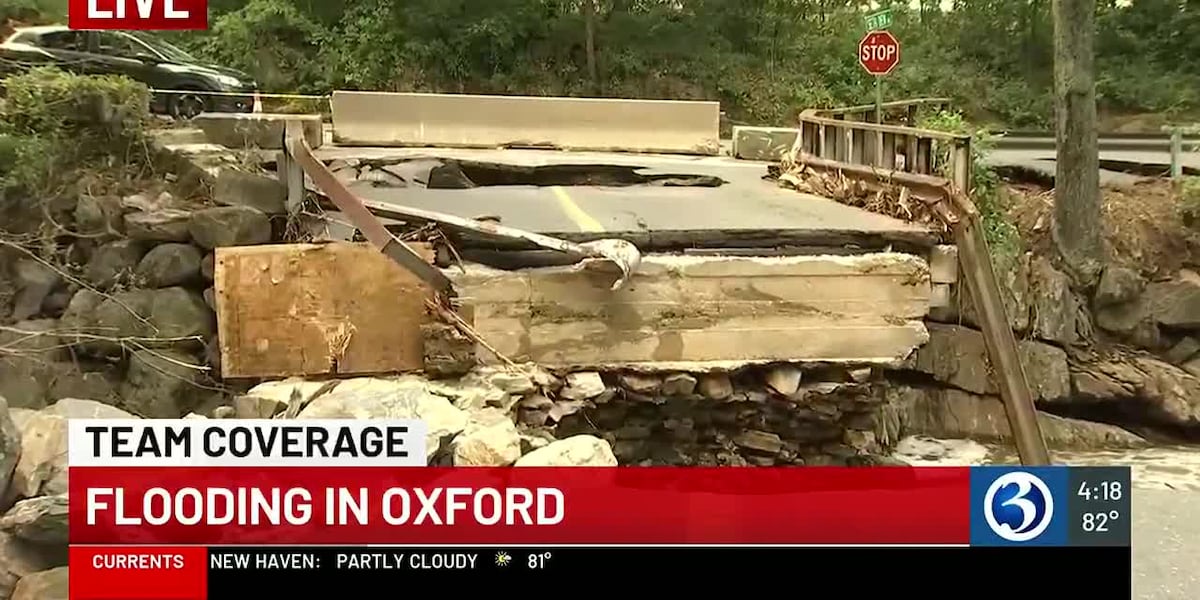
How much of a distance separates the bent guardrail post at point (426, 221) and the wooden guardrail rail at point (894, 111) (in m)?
0.67

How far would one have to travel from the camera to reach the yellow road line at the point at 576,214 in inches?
124

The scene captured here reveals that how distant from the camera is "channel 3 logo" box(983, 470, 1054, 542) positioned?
8.52 ft

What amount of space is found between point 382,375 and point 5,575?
104cm

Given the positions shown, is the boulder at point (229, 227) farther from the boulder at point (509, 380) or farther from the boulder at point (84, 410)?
the boulder at point (509, 380)

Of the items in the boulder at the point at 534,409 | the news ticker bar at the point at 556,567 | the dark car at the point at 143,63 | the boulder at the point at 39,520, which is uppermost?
the dark car at the point at 143,63

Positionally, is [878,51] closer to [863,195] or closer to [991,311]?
[863,195]

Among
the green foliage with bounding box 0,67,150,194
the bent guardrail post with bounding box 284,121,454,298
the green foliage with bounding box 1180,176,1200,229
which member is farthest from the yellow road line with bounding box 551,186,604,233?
the green foliage with bounding box 1180,176,1200,229

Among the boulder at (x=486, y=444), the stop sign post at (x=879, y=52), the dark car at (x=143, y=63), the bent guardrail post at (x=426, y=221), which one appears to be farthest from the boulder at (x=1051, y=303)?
the dark car at (x=143, y=63)

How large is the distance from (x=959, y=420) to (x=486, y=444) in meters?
1.43

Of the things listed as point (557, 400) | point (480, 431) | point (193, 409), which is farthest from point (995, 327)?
point (193, 409)

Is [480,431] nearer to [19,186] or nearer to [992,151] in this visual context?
[19,186]

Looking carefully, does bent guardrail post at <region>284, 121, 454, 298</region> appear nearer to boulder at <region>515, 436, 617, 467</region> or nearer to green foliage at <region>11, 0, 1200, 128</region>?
green foliage at <region>11, 0, 1200, 128</region>

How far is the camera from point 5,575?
274cm

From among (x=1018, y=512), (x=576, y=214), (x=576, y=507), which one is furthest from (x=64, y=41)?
(x=1018, y=512)
